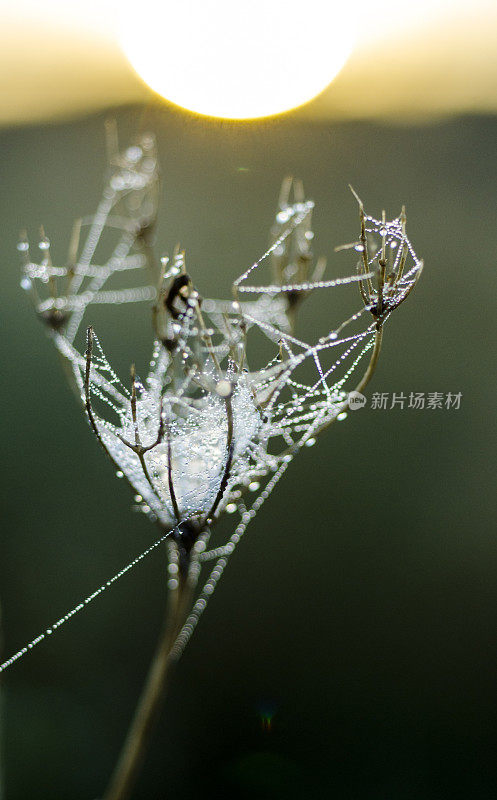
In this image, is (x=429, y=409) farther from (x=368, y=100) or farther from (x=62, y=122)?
(x=62, y=122)

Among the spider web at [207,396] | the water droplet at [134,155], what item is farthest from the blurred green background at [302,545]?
the spider web at [207,396]

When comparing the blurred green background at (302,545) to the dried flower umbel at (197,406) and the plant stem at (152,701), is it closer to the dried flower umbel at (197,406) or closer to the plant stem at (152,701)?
the dried flower umbel at (197,406)

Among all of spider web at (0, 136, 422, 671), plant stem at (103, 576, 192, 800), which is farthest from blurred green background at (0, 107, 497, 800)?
plant stem at (103, 576, 192, 800)

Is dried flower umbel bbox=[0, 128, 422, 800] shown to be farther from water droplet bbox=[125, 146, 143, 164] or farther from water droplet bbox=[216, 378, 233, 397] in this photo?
water droplet bbox=[125, 146, 143, 164]

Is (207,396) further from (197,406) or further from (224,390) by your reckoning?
(224,390)

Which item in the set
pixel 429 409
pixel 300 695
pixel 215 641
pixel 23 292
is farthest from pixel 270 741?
pixel 23 292

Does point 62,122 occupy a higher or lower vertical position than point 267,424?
higher

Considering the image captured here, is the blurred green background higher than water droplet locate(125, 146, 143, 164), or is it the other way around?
water droplet locate(125, 146, 143, 164)

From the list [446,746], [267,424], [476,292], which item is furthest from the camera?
[476,292]
